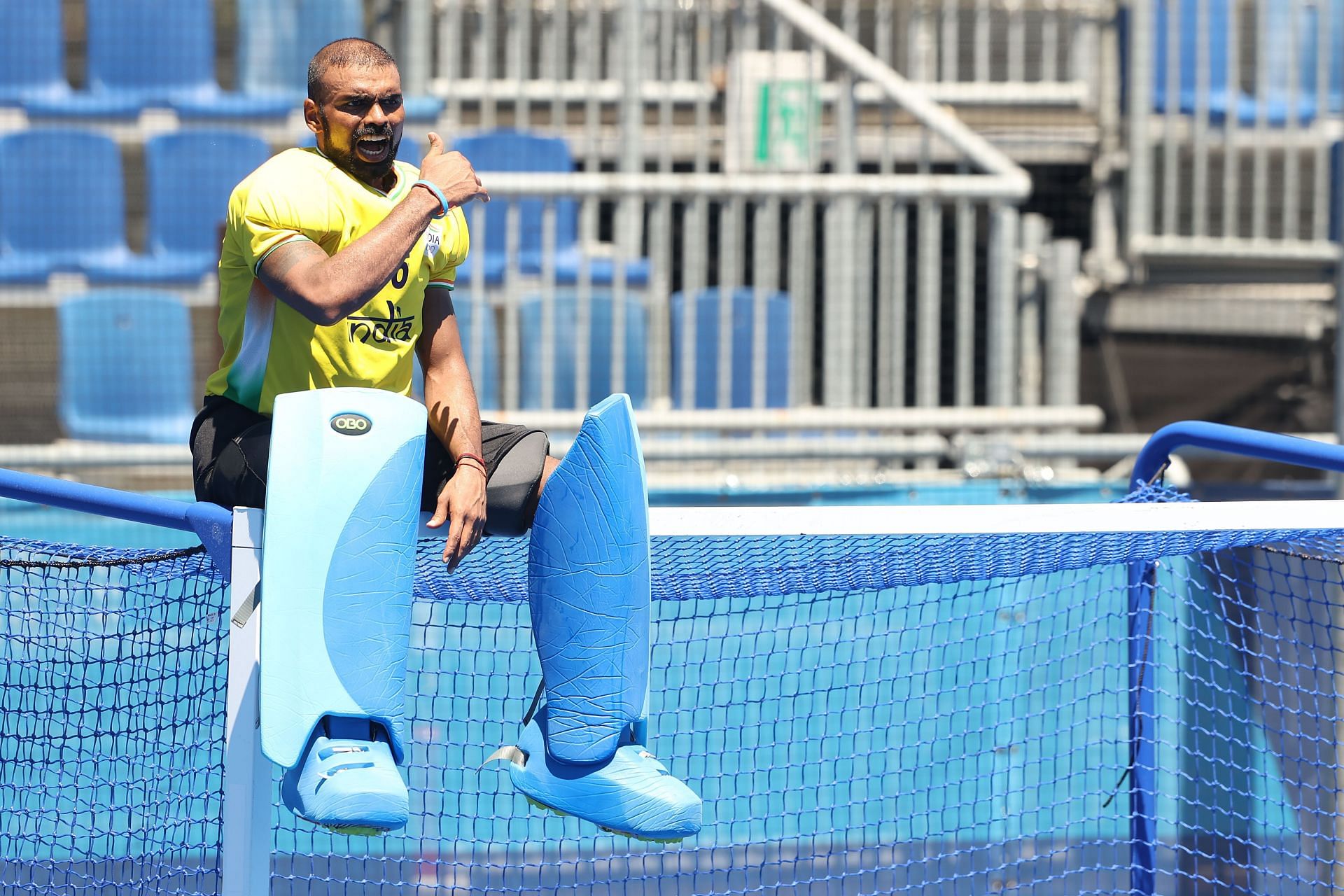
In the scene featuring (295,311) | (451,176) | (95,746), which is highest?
(451,176)

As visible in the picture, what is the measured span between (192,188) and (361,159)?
4.57m

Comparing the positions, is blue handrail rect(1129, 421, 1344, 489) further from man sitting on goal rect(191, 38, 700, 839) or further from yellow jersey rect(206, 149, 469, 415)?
yellow jersey rect(206, 149, 469, 415)

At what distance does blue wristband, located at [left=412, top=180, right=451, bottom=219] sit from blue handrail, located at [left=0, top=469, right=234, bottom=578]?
2.13ft

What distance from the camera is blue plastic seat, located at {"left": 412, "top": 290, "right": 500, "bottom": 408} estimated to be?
5.99 m

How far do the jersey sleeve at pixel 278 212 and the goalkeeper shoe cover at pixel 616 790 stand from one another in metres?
0.94

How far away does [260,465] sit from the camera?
2635 mm

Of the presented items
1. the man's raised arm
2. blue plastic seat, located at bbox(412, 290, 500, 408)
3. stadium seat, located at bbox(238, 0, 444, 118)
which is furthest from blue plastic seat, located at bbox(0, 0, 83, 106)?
the man's raised arm

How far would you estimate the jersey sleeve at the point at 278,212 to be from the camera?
259 cm

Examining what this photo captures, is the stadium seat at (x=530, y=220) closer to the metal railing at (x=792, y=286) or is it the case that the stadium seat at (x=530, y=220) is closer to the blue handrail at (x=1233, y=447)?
the metal railing at (x=792, y=286)

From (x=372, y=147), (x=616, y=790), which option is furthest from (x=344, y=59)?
(x=616, y=790)

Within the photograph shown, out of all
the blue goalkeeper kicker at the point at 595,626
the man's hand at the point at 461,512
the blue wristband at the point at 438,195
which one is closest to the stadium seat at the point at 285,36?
the blue wristband at the point at 438,195

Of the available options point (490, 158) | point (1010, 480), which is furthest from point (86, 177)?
point (1010, 480)

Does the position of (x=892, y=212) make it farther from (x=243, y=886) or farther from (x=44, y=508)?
(x=243, y=886)

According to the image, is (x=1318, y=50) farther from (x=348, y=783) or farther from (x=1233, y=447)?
(x=348, y=783)
